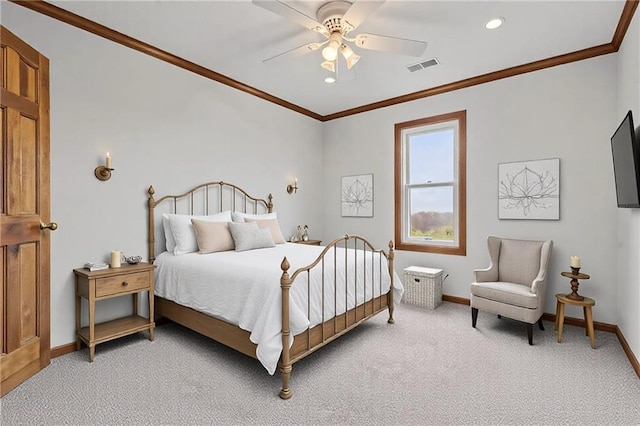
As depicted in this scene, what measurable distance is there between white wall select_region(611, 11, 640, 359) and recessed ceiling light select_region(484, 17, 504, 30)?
92cm

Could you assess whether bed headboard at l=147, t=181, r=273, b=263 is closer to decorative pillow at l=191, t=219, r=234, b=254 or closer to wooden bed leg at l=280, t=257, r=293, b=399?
decorative pillow at l=191, t=219, r=234, b=254

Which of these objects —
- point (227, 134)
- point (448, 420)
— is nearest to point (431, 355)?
point (448, 420)

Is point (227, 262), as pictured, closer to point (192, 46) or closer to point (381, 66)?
point (192, 46)

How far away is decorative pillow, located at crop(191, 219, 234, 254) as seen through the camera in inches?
128

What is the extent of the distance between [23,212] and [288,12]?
2.33 metres

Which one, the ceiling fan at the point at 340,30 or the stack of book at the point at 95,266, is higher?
the ceiling fan at the point at 340,30

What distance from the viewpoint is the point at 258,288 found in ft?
7.48

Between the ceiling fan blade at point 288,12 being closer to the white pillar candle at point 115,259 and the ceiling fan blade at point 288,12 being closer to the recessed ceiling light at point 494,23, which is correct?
the recessed ceiling light at point 494,23

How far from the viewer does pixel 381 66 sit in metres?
3.64

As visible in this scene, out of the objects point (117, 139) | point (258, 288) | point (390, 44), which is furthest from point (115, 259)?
point (390, 44)

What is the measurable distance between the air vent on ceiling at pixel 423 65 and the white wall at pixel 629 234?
5.15ft

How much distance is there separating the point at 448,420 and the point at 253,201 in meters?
3.33

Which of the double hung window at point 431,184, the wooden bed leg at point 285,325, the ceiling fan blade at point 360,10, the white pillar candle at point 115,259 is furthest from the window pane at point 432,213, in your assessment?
the white pillar candle at point 115,259

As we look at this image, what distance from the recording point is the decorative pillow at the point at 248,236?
342 cm
